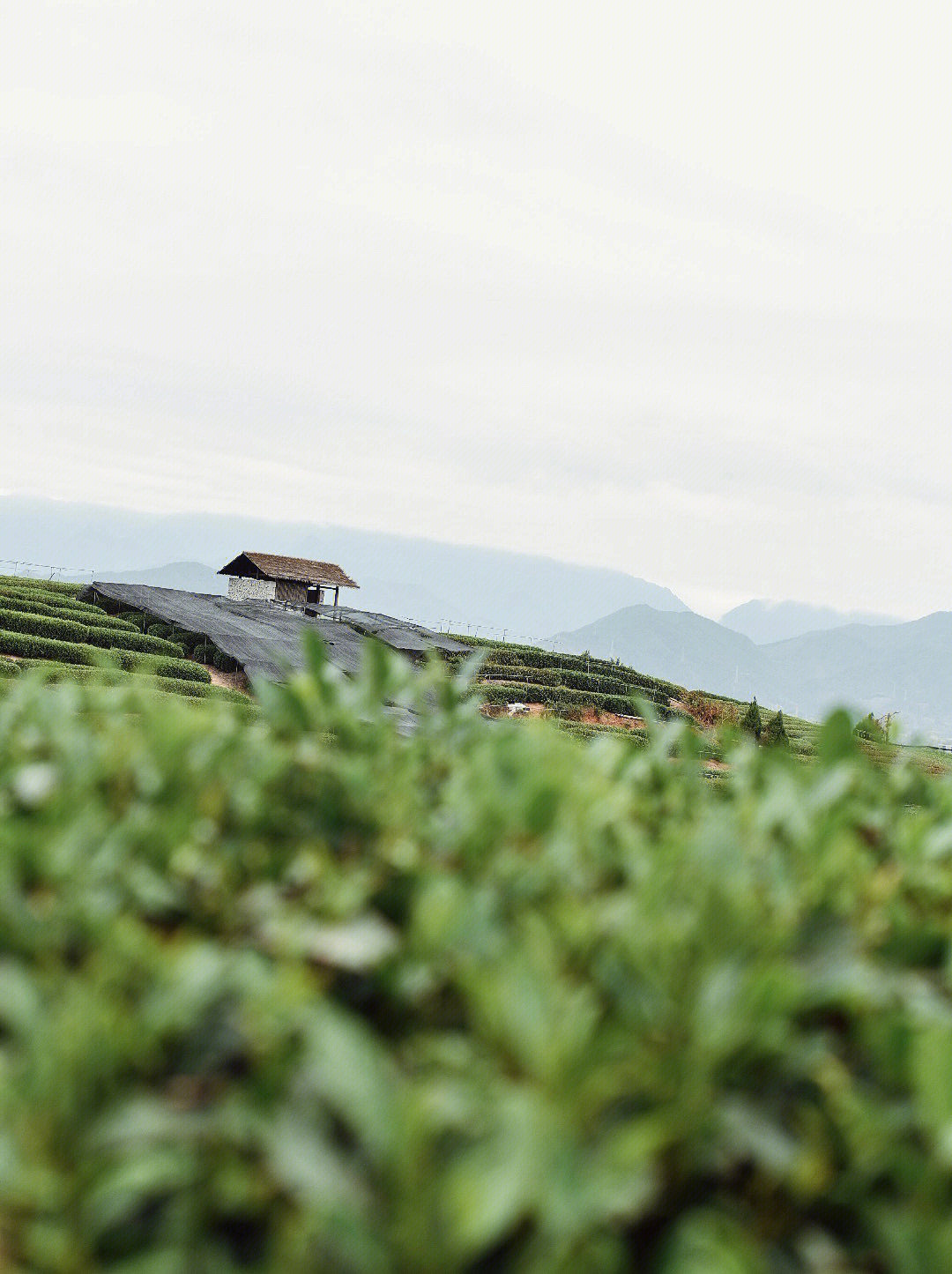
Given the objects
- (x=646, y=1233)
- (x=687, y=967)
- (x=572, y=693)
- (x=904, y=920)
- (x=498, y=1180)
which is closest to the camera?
(x=498, y=1180)

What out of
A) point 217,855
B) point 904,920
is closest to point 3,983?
point 217,855

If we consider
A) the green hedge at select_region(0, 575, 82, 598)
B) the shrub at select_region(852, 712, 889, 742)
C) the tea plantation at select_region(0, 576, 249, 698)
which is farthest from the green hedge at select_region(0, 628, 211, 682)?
the shrub at select_region(852, 712, 889, 742)

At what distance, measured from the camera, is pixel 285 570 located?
48.9 metres

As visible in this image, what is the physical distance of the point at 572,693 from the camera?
1511 inches

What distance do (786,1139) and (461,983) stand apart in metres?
0.35

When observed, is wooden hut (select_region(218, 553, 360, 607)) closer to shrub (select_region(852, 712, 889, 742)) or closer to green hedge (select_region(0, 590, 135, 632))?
green hedge (select_region(0, 590, 135, 632))

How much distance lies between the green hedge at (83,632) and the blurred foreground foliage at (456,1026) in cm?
2783

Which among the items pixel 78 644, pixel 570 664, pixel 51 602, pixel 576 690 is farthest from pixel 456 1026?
pixel 570 664

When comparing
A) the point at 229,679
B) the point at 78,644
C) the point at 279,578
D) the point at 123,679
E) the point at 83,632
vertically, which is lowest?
the point at 229,679

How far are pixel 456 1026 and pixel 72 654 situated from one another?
1085 inches

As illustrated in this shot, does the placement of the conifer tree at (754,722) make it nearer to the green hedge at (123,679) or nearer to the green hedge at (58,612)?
the green hedge at (123,679)

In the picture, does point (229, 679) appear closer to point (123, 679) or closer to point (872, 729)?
point (123, 679)

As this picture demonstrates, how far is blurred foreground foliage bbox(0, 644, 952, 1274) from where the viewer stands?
2.77 feet

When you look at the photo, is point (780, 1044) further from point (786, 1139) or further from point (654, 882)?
point (654, 882)
